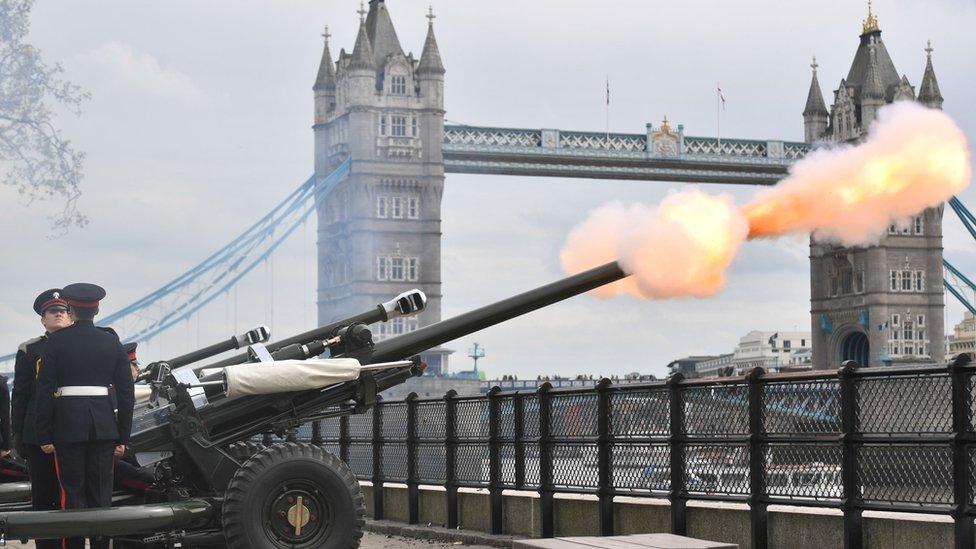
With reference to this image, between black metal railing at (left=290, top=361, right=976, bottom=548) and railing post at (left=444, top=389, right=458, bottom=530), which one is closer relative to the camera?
black metal railing at (left=290, top=361, right=976, bottom=548)

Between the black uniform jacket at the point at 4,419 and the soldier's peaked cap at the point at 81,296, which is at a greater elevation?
the soldier's peaked cap at the point at 81,296

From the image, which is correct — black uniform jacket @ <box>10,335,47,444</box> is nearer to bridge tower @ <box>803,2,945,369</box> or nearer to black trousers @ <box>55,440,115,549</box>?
black trousers @ <box>55,440,115,549</box>

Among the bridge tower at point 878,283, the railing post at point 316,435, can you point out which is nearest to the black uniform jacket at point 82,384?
the railing post at point 316,435

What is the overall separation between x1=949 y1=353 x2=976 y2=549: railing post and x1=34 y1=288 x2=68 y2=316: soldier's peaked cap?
16.4ft

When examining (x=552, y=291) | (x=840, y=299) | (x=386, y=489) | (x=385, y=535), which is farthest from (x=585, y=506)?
(x=840, y=299)

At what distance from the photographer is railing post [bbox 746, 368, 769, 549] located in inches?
386

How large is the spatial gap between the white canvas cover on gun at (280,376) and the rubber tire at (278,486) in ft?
1.19

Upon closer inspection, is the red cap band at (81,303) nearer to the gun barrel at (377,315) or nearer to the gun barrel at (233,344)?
the gun barrel at (377,315)

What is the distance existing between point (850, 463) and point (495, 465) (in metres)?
4.70

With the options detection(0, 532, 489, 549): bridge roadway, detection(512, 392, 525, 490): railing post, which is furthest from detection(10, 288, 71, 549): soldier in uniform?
detection(512, 392, 525, 490): railing post

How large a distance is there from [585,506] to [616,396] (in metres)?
0.95

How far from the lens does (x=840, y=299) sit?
11762 centimetres

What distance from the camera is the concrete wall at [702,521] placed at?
8734 mm

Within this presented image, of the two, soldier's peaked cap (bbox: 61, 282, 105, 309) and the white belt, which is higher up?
soldier's peaked cap (bbox: 61, 282, 105, 309)
